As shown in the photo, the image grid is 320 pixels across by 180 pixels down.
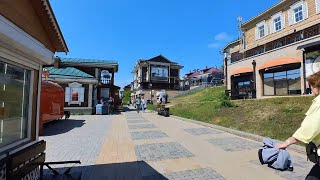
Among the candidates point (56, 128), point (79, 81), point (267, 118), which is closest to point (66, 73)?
point (79, 81)

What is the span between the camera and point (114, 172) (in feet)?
17.7

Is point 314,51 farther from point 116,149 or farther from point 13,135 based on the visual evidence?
point 13,135

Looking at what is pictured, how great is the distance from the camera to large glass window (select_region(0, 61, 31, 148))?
3945 millimetres

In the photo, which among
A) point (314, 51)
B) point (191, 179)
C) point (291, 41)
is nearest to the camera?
point (191, 179)

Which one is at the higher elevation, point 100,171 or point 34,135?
point 34,135

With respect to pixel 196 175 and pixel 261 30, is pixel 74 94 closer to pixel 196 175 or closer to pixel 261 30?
pixel 196 175

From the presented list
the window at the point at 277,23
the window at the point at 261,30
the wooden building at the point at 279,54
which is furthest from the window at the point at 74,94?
the window at the point at 277,23

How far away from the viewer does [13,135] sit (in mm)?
4348

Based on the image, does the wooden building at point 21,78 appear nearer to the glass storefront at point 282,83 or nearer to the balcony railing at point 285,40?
the balcony railing at point 285,40

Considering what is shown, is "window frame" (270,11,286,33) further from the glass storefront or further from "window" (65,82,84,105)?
"window" (65,82,84,105)

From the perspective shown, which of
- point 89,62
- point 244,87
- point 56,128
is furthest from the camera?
point 89,62

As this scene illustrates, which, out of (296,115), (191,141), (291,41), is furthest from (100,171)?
(291,41)

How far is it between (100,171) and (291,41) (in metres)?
19.1

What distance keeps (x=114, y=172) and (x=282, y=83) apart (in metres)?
18.4
